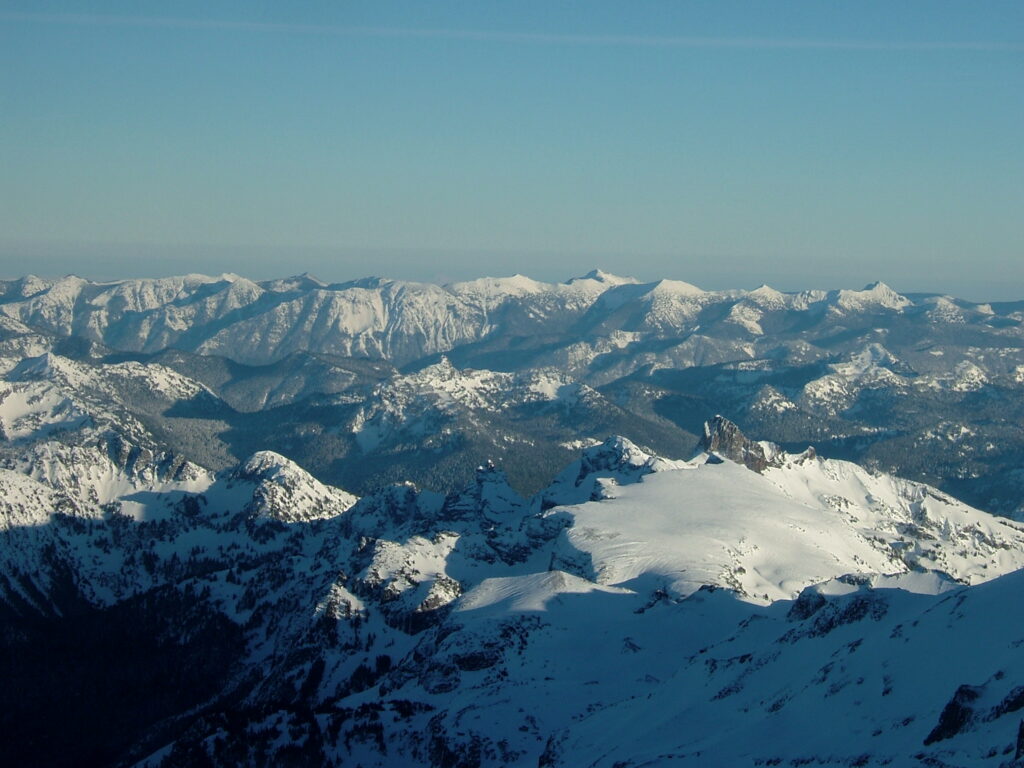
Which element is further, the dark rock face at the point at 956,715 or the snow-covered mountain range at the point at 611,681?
the snow-covered mountain range at the point at 611,681

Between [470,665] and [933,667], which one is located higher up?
[933,667]

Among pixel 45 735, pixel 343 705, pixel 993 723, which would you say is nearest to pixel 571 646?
pixel 343 705

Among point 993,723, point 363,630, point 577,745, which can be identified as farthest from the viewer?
point 363,630

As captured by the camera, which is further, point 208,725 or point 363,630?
point 363,630

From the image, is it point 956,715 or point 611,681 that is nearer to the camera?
point 956,715

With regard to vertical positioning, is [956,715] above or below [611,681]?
above

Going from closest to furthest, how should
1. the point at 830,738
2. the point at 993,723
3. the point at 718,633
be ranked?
the point at 993,723
the point at 830,738
the point at 718,633

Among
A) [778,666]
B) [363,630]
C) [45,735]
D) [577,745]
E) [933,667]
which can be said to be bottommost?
[45,735]

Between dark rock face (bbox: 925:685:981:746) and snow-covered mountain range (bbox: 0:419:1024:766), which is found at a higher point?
dark rock face (bbox: 925:685:981:746)

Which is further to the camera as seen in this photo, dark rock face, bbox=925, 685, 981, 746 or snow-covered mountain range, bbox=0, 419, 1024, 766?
snow-covered mountain range, bbox=0, 419, 1024, 766

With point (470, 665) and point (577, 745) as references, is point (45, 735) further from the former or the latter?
point (577, 745)

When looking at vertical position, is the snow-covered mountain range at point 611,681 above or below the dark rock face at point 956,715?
below
